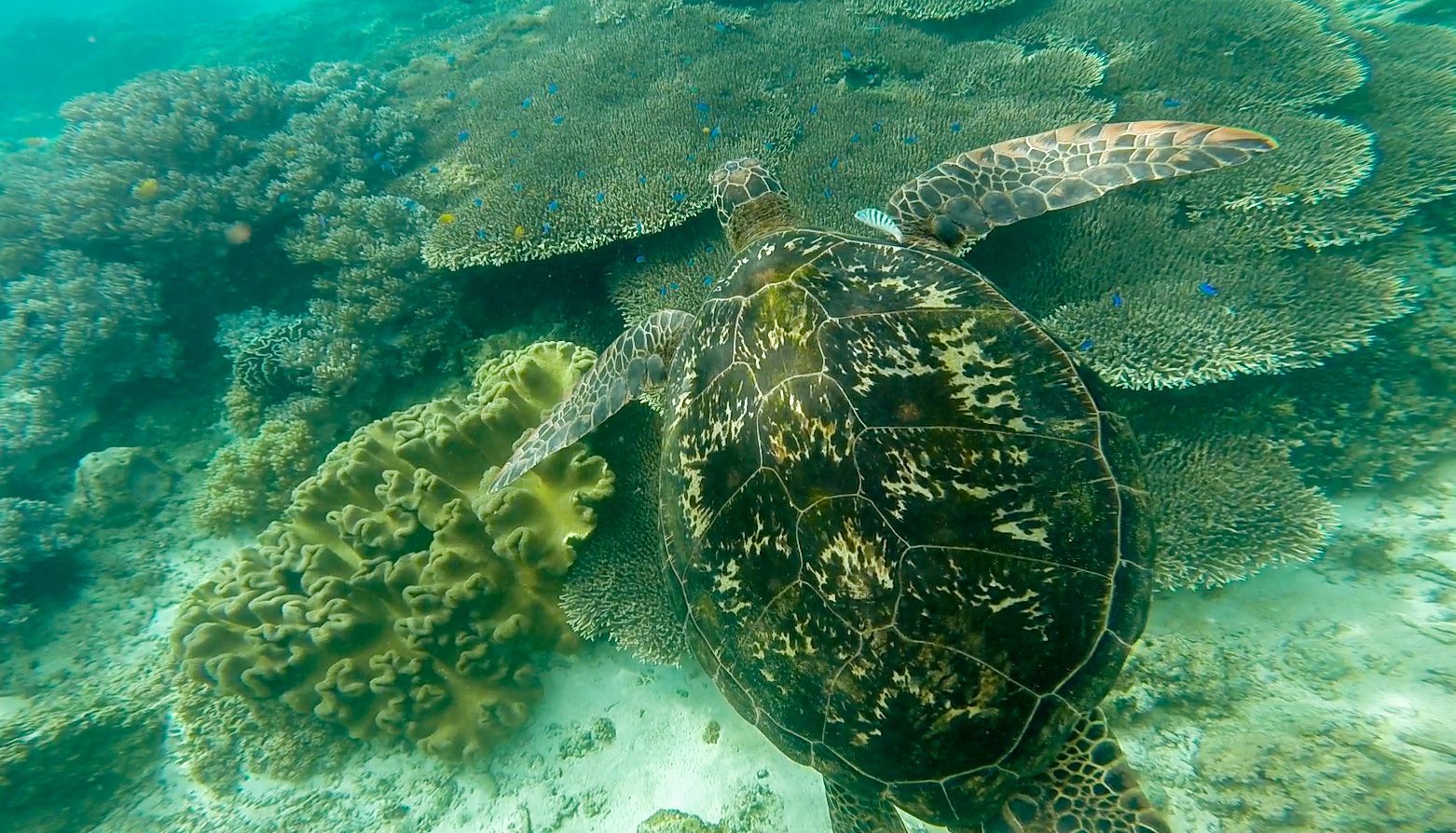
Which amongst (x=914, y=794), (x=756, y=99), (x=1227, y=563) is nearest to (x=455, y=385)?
(x=756, y=99)

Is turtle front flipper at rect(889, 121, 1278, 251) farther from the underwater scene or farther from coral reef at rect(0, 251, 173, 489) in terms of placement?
coral reef at rect(0, 251, 173, 489)

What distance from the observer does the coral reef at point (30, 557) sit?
16.6ft

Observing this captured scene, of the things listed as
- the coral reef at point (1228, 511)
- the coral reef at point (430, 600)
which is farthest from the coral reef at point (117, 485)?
the coral reef at point (1228, 511)

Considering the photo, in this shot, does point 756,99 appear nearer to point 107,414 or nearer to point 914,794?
point 914,794

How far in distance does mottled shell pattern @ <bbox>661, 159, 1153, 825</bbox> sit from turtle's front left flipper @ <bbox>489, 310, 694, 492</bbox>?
1017 mm

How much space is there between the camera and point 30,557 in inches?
204

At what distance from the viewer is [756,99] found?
20.1 feet

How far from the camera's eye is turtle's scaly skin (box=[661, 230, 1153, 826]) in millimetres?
1872

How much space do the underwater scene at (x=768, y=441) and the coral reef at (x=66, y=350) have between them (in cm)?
4

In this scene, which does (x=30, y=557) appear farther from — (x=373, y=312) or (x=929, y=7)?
(x=929, y=7)

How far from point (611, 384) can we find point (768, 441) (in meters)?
1.58

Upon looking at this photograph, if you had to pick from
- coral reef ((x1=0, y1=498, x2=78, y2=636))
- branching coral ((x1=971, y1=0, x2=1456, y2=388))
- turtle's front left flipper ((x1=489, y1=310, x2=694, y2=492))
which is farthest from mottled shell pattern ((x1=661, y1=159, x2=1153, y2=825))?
coral reef ((x1=0, y1=498, x2=78, y2=636))

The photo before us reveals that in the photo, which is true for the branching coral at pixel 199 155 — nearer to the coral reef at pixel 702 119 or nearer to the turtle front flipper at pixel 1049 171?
the coral reef at pixel 702 119

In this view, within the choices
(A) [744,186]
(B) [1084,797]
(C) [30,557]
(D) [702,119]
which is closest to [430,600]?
(A) [744,186]
